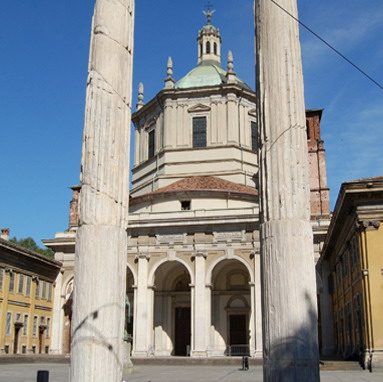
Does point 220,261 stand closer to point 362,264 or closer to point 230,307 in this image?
point 230,307

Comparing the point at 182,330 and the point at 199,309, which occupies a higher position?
the point at 199,309

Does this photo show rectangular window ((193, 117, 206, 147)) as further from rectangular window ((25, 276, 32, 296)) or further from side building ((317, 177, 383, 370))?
side building ((317, 177, 383, 370))

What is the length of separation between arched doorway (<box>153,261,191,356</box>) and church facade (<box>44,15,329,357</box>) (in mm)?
65

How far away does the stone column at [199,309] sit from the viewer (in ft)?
109

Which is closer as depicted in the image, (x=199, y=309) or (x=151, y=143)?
(x=199, y=309)

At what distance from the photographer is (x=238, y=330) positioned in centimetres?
3672

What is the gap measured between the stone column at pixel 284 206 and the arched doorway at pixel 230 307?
26.4 metres

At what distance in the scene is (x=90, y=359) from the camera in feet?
29.7

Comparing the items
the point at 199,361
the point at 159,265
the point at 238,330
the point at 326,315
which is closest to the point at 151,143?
the point at 159,265

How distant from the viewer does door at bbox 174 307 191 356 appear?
122 ft

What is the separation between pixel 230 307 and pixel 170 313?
3.88 meters

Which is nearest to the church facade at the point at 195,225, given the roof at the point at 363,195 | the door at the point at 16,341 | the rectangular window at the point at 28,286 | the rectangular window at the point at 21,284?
the rectangular window at the point at 28,286

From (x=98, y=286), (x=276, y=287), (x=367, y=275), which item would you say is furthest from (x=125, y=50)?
(x=367, y=275)

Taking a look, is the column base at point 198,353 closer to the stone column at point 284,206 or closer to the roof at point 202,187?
the roof at point 202,187
